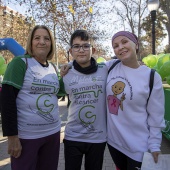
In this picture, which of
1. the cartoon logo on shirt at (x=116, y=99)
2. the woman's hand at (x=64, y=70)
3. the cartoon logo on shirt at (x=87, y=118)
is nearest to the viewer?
the cartoon logo on shirt at (x=116, y=99)

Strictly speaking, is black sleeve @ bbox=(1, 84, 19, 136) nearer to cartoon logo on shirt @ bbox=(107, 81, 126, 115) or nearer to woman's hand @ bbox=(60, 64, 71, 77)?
woman's hand @ bbox=(60, 64, 71, 77)

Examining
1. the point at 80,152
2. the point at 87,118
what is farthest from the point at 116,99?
the point at 80,152

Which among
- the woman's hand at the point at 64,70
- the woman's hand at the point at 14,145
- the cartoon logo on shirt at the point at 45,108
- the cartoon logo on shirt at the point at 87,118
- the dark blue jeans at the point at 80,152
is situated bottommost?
the dark blue jeans at the point at 80,152

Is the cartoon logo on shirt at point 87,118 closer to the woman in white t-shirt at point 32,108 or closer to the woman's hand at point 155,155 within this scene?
the woman in white t-shirt at point 32,108

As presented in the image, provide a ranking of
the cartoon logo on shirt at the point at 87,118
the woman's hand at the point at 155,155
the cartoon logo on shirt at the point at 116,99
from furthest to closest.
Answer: the cartoon logo on shirt at the point at 87,118 → the cartoon logo on shirt at the point at 116,99 → the woman's hand at the point at 155,155

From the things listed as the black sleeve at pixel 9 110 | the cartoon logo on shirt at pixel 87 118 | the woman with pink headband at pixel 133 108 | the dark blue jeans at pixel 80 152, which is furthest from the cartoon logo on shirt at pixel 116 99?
the black sleeve at pixel 9 110

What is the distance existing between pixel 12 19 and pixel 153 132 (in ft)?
69.7

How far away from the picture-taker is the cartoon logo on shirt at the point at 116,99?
202 centimetres

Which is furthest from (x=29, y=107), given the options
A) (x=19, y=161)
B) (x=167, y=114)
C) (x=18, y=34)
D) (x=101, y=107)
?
(x=18, y=34)

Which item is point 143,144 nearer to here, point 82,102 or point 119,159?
point 119,159

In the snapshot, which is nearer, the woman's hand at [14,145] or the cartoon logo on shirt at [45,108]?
the woman's hand at [14,145]

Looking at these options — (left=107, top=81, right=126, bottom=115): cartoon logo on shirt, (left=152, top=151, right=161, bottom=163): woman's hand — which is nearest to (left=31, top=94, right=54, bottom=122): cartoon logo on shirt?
(left=107, top=81, right=126, bottom=115): cartoon logo on shirt

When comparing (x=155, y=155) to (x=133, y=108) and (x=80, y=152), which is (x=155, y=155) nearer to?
(x=133, y=108)

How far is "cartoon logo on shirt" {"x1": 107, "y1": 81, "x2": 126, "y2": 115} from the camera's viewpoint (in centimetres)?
202
